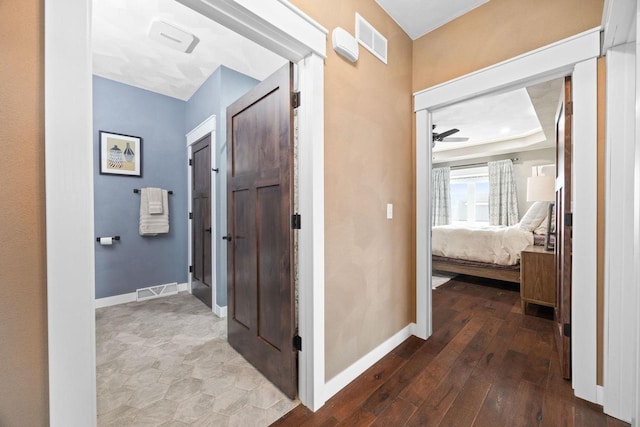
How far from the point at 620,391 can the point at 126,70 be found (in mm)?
4734

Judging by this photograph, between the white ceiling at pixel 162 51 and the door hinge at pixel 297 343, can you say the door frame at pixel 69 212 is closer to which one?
the door hinge at pixel 297 343

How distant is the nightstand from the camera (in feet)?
8.57

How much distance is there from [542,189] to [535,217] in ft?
2.91

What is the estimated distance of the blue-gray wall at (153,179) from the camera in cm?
285

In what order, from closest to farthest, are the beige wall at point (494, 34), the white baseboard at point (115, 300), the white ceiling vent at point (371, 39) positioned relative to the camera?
the beige wall at point (494, 34)
the white ceiling vent at point (371, 39)
the white baseboard at point (115, 300)

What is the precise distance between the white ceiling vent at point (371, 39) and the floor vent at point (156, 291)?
357cm

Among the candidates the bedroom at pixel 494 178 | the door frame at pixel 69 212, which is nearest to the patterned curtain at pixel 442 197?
the bedroom at pixel 494 178

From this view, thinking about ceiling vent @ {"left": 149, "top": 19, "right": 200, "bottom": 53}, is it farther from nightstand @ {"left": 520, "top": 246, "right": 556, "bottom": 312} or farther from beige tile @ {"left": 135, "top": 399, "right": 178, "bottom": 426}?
nightstand @ {"left": 520, "top": 246, "right": 556, "bottom": 312}

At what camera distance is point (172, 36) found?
225 cm

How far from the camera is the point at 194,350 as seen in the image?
2096 mm

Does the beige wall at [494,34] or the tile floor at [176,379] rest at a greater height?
the beige wall at [494,34]

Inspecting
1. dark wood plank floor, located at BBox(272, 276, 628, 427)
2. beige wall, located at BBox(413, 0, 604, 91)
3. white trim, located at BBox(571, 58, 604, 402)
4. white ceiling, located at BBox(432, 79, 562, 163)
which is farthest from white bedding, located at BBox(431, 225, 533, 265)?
beige wall, located at BBox(413, 0, 604, 91)

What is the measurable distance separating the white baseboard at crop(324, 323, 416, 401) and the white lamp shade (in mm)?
2131

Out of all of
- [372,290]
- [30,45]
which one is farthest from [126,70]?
[372,290]
